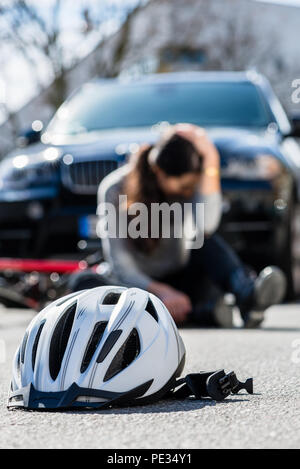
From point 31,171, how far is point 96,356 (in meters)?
4.30

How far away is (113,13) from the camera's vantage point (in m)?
23.5

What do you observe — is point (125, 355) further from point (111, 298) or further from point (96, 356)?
point (111, 298)

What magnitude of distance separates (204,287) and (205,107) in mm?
2235

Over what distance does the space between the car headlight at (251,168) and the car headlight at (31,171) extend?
1345 mm

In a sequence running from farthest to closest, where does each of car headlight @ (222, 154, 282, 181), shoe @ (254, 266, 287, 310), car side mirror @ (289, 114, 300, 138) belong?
car side mirror @ (289, 114, 300, 138) → car headlight @ (222, 154, 282, 181) → shoe @ (254, 266, 287, 310)

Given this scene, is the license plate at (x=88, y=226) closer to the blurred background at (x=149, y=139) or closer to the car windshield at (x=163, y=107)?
→ the blurred background at (x=149, y=139)

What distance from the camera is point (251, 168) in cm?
730

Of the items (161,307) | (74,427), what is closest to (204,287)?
(161,307)

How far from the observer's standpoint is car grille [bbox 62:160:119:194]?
7.59 meters

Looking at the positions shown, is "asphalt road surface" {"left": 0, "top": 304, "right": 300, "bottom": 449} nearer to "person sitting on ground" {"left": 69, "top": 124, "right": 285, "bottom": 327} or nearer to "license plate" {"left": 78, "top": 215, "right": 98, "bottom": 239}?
"person sitting on ground" {"left": 69, "top": 124, "right": 285, "bottom": 327}

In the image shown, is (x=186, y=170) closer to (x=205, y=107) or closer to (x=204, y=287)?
(x=204, y=287)

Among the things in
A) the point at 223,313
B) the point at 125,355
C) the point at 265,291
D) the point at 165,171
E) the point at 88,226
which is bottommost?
the point at 223,313

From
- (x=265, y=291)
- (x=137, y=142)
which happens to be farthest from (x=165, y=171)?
(x=137, y=142)

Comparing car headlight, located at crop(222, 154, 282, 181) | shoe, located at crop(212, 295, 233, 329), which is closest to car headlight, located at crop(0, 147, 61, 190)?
Answer: car headlight, located at crop(222, 154, 282, 181)
